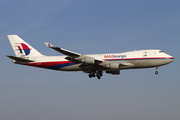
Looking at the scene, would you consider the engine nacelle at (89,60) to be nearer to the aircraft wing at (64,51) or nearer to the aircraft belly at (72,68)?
the aircraft wing at (64,51)

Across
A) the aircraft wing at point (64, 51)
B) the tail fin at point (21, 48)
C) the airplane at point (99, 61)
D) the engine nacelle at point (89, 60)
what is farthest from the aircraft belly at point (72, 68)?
the tail fin at point (21, 48)

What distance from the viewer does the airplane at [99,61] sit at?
1886 inches

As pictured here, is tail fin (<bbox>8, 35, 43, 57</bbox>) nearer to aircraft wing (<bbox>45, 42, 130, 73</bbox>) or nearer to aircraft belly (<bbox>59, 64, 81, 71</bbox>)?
aircraft belly (<bbox>59, 64, 81, 71</bbox>)

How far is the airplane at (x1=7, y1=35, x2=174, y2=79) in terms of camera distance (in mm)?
47906

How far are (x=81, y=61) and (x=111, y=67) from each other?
18.1ft

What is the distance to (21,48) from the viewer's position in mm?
55625

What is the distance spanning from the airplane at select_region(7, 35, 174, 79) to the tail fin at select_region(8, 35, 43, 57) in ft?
5.33

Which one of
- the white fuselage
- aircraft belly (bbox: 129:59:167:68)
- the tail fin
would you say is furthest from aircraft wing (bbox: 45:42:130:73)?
the tail fin

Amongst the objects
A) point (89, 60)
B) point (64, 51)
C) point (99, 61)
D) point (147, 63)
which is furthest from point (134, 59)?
point (64, 51)

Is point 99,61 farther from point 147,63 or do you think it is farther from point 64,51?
point 147,63

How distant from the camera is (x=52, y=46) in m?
44.3

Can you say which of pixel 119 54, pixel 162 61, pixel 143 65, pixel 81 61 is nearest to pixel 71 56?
pixel 81 61

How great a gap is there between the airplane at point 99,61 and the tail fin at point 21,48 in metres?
1.62

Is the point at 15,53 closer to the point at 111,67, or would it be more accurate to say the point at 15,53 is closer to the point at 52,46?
the point at 52,46
